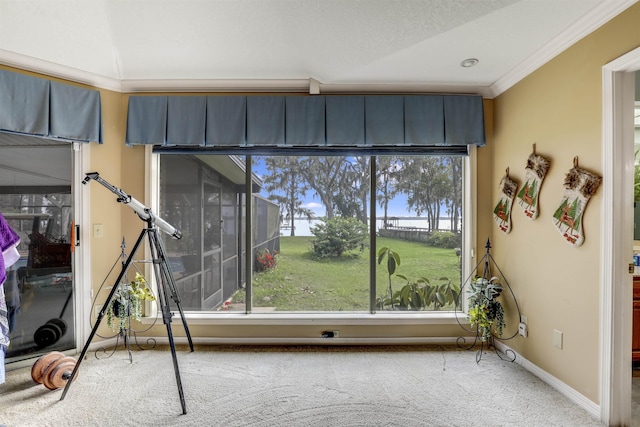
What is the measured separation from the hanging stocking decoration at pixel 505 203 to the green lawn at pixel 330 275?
1.71 ft

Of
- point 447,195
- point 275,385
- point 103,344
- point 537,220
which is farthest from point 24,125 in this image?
point 537,220

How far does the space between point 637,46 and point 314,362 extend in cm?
292

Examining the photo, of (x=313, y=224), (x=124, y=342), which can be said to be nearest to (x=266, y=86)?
(x=313, y=224)

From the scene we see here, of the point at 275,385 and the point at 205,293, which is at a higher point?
the point at 205,293

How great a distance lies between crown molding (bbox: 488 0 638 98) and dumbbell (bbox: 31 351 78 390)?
4.05 meters

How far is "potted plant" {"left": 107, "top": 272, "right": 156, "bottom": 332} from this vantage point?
8.27ft

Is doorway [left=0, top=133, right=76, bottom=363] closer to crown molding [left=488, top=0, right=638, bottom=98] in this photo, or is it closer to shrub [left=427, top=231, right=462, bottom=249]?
shrub [left=427, top=231, right=462, bottom=249]

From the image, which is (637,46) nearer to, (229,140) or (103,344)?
(229,140)

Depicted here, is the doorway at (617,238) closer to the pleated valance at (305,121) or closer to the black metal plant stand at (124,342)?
the pleated valance at (305,121)

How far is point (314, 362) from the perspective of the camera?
2.60 metres

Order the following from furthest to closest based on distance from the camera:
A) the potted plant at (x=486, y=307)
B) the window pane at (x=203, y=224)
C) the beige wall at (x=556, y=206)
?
1. the window pane at (x=203, y=224)
2. the potted plant at (x=486, y=307)
3. the beige wall at (x=556, y=206)

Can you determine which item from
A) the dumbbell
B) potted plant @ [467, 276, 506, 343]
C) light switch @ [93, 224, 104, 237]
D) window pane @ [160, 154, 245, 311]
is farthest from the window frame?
the dumbbell

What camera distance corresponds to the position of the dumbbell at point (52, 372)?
2.15 m

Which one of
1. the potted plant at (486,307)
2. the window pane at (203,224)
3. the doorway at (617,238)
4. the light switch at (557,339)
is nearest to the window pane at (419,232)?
the potted plant at (486,307)
